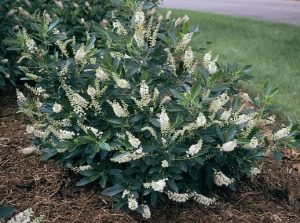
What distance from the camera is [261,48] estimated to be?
8398 mm

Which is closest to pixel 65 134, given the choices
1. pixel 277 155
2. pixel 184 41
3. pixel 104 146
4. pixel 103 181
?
pixel 104 146

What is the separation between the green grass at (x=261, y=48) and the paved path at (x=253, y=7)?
132 cm

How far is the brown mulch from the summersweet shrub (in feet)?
0.39

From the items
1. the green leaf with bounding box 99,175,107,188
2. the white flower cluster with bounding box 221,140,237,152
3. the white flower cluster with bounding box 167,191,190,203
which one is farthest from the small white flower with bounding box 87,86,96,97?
the white flower cluster with bounding box 221,140,237,152

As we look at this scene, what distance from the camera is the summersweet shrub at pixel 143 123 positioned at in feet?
9.98

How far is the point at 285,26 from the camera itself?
1060 cm

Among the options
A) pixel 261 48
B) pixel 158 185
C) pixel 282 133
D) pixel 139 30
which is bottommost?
pixel 261 48

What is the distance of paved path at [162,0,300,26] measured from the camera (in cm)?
1269

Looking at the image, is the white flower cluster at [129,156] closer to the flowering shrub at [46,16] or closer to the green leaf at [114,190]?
the green leaf at [114,190]

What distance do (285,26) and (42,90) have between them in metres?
8.25

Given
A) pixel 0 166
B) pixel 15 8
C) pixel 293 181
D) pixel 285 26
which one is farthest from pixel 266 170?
pixel 285 26

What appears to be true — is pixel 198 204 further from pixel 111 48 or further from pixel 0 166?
pixel 0 166

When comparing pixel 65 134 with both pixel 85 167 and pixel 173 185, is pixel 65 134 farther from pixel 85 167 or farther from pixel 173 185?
pixel 173 185

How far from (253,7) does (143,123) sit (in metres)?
12.5
